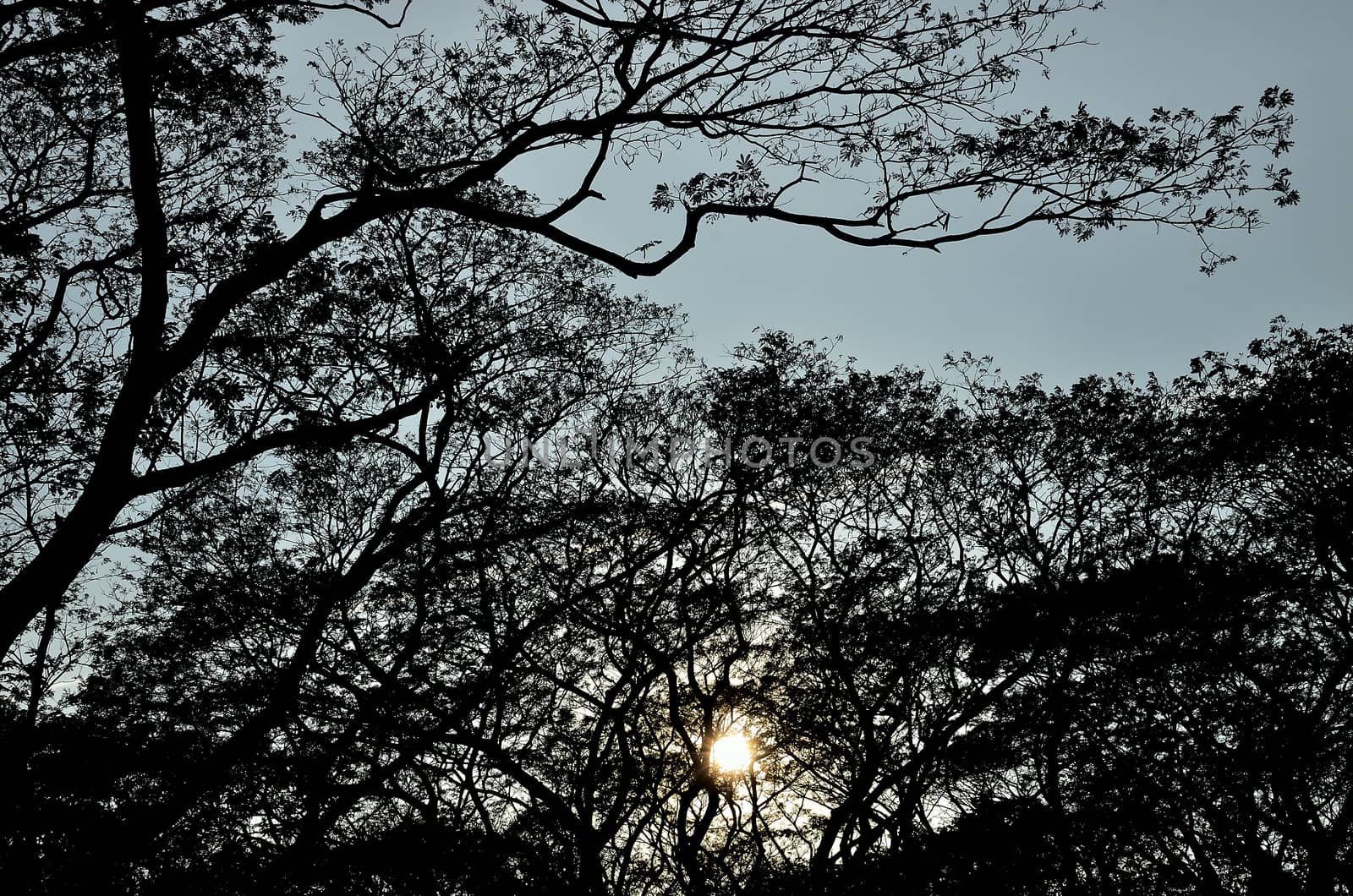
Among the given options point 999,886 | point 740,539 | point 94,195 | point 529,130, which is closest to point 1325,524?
point 999,886

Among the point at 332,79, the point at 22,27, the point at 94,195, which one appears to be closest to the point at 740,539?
the point at 332,79

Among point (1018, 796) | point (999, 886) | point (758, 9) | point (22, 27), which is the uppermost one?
point (22, 27)

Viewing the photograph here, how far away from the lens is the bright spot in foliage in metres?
11.7

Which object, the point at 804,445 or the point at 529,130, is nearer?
the point at 529,130

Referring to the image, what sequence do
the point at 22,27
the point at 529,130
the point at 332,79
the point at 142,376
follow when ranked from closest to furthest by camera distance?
the point at 142,376 → the point at 529,130 → the point at 22,27 → the point at 332,79

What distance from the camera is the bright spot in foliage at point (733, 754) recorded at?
11656mm

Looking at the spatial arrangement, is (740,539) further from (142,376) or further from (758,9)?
(142,376)

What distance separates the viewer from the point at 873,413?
12.0 meters

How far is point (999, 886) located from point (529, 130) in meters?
10.3

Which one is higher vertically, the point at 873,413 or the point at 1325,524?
the point at 873,413

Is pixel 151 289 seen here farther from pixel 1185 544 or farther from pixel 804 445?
pixel 1185 544

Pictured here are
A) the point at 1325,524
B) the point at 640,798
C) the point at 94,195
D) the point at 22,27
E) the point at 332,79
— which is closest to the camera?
the point at 22,27

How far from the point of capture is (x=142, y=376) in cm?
527

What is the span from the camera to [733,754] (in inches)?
467
